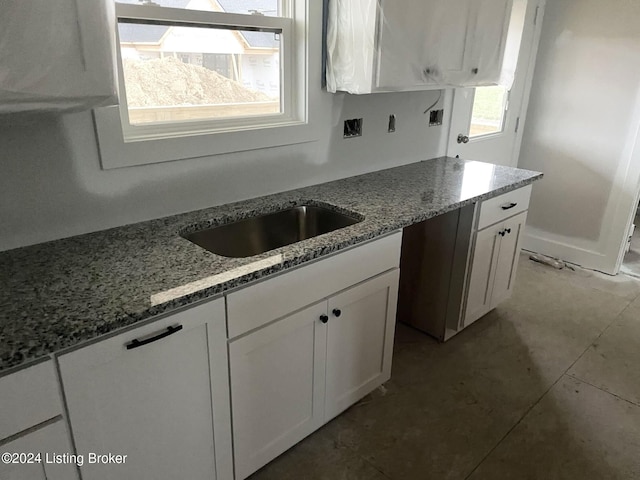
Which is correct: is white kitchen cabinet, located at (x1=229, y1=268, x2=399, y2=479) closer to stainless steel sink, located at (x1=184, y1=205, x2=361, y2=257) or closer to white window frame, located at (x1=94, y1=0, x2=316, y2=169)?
→ stainless steel sink, located at (x1=184, y1=205, x2=361, y2=257)

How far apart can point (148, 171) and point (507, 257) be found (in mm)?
2001

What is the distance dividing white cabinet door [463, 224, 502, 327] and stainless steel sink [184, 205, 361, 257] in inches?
32.5

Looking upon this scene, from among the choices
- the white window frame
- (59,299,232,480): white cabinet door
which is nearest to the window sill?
the white window frame

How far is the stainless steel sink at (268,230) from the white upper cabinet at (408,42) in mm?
570

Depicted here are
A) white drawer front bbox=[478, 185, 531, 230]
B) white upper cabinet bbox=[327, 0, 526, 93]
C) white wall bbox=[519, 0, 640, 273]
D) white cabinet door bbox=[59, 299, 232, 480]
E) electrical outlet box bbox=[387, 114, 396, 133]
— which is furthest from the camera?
white wall bbox=[519, 0, 640, 273]

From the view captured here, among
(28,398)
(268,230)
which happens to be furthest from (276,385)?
(28,398)

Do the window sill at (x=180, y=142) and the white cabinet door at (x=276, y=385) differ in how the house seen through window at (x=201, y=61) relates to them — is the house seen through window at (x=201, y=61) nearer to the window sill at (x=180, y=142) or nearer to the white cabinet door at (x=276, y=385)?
the window sill at (x=180, y=142)

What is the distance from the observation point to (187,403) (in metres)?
1.35

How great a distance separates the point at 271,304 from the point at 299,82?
1.10 metres

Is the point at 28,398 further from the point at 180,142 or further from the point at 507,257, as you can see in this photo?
the point at 507,257

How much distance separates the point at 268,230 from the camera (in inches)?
78.9

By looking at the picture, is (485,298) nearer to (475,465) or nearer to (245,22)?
(475,465)

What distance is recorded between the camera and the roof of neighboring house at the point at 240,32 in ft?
→ 5.24

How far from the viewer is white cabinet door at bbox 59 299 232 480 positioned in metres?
1.12
